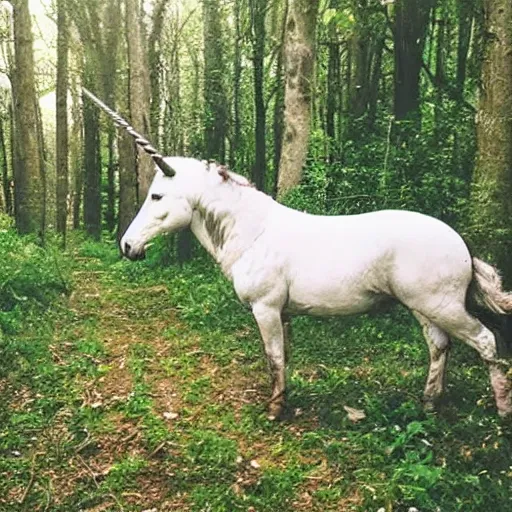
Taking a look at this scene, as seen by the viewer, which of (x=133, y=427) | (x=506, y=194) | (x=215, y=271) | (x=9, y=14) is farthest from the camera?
(x=9, y=14)

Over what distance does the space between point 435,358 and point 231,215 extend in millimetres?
2002

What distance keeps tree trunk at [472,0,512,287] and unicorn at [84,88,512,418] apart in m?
1.12

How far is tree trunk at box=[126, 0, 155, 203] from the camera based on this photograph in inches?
504

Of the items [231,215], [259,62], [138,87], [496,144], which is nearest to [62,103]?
[138,87]

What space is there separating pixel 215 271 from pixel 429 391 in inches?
198

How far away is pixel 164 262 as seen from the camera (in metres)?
11.1

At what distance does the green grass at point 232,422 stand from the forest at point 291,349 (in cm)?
2

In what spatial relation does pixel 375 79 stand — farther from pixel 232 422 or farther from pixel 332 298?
pixel 232 422

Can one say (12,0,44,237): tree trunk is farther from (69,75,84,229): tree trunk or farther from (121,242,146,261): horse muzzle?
(69,75,84,229): tree trunk

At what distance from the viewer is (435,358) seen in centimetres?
529

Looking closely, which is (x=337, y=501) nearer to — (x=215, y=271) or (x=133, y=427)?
(x=133, y=427)

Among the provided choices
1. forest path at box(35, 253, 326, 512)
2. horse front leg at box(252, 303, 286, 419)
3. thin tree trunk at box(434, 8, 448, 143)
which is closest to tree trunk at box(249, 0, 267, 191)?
thin tree trunk at box(434, 8, 448, 143)

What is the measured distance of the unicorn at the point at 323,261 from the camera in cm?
486

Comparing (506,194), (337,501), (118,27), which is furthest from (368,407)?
(118,27)
